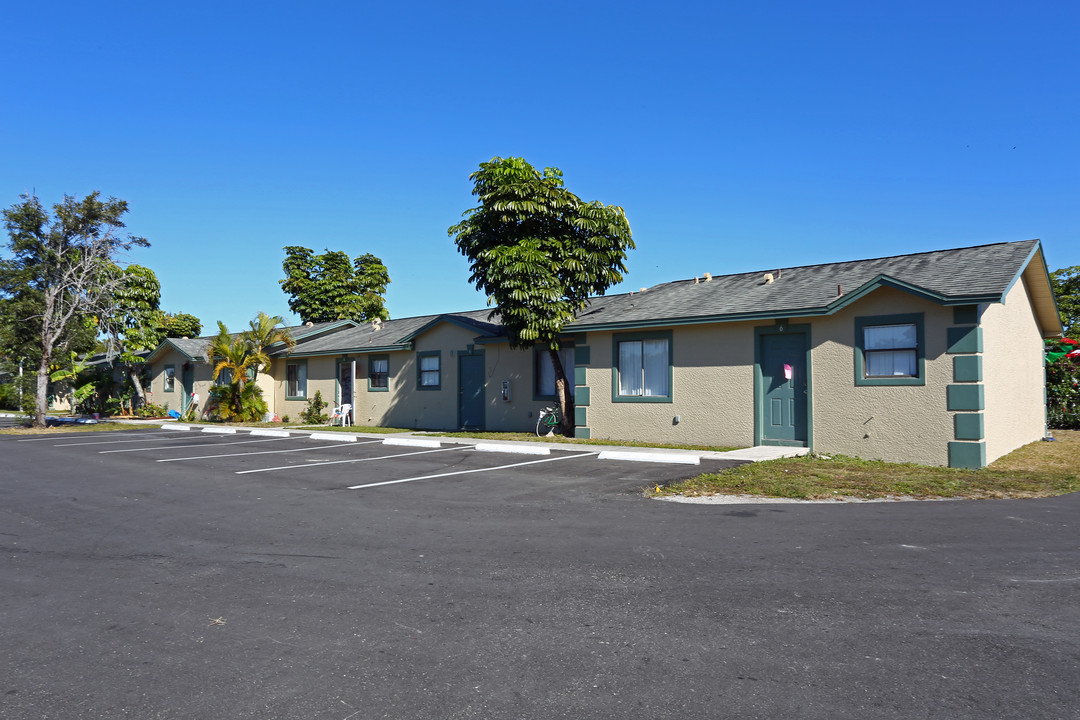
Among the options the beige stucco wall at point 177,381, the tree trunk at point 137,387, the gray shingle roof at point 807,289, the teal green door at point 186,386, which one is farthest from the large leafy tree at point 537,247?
the tree trunk at point 137,387

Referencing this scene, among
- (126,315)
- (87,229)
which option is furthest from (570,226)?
(126,315)

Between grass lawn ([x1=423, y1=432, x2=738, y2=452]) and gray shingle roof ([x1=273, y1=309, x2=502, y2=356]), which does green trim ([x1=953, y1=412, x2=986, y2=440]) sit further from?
gray shingle roof ([x1=273, y1=309, x2=502, y2=356])

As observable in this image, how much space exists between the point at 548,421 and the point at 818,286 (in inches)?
284

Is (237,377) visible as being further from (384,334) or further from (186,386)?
(186,386)

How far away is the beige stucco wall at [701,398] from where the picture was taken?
14.7 metres

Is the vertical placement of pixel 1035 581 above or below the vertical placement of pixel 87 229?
below

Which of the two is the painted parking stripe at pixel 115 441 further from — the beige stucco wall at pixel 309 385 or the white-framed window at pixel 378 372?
the white-framed window at pixel 378 372

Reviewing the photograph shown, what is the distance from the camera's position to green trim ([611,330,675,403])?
52.0 feet

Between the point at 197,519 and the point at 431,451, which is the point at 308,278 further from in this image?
the point at 197,519

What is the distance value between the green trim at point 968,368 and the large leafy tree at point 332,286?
145 feet

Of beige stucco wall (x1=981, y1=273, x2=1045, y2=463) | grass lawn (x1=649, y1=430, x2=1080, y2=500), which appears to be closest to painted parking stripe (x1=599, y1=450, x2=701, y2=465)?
grass lawn (x1=649, y1=430, x2=1080, y2=500)

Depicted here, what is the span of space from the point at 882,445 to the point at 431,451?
355 inches

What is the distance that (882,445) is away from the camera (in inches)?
508

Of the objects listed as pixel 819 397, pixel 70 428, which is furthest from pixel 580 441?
pixel 70 428
